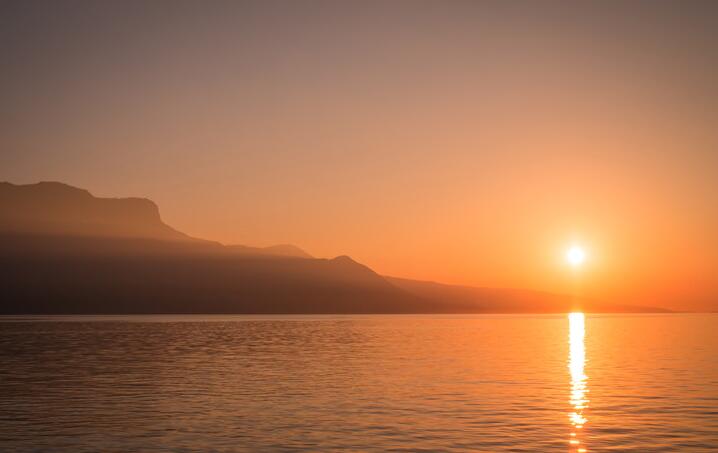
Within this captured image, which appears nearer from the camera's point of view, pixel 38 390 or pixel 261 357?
pixel 38 390

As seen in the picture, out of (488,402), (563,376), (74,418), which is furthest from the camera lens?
(563,376)

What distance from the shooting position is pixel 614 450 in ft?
103

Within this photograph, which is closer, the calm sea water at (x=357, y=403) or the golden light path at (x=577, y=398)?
the calm sea water at (x=357, y=403)

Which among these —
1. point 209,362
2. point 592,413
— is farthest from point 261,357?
point 592,413

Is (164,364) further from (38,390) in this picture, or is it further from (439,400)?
(439,400)

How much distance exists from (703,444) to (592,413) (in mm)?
9304

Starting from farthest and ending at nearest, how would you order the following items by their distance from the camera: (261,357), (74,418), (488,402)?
(261,357)
(488,402)
(74,418)

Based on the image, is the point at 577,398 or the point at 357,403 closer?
the point at 357,403

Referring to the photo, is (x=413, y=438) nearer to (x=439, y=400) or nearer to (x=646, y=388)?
(x=439, y=400)

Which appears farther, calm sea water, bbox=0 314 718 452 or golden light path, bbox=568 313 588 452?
golden light path, bbox=568 313 588 452

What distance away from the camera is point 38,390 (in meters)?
51.2

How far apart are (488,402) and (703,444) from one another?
48.3ft

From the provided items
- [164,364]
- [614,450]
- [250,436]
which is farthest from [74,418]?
[164,364]

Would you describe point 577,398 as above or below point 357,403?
above
